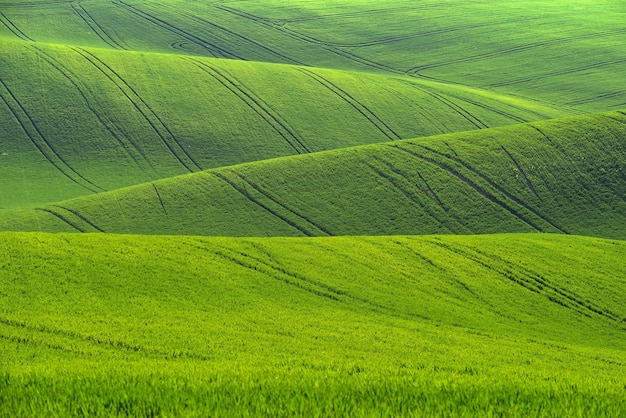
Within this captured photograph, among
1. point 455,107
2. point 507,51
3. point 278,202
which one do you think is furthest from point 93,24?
point 278,202

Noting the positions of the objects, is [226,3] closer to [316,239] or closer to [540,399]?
[316,239]

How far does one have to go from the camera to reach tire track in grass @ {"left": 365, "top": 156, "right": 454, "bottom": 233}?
59.8 m

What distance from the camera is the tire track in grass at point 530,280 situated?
34.1m

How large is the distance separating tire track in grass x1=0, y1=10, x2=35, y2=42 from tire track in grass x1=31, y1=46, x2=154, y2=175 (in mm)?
22098

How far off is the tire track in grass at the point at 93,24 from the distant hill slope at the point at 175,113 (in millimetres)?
16325

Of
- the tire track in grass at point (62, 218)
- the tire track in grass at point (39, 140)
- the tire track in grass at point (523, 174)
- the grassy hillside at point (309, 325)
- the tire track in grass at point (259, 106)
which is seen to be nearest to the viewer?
the grassy hillside at point (309, 325)

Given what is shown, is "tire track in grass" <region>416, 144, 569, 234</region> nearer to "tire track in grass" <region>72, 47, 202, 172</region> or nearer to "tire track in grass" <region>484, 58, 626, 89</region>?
"tire track in grass" <region>72, 47, 202, 172</region>

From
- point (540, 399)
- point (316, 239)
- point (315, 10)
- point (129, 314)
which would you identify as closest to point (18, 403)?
point (540, 399)

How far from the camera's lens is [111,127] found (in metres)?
83.3

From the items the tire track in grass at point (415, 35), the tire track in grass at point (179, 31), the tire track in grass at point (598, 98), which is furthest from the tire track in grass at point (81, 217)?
the tire track in grass at point (415, 35)

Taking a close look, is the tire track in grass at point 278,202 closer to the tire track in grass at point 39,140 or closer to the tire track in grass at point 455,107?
the tire track in grass at point 39,140

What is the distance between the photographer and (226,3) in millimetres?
137625

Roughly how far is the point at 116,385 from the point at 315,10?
127830 mm

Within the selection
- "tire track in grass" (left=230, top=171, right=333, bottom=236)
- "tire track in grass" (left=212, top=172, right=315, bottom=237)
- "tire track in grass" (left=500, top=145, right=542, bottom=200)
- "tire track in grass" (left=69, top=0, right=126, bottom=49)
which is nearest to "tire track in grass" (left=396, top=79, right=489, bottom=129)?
"tire track in grass" (left=500, top=145, right=542, bottom=200)
